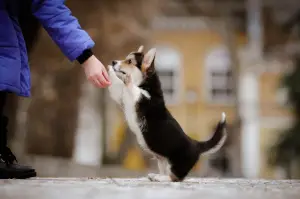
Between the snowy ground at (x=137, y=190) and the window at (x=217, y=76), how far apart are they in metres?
21.3

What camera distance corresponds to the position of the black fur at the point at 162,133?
362cm

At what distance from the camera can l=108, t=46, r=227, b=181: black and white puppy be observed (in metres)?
3.62

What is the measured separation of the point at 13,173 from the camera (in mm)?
3805

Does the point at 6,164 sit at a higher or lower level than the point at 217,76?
higher

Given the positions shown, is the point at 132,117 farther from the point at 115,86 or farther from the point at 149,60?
the point at 149,60

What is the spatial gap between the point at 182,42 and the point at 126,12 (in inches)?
529

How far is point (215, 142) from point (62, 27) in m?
1.04

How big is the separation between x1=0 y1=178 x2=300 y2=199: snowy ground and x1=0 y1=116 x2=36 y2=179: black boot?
235 millimetres

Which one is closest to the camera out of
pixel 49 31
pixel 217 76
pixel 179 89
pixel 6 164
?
pixel 49 31

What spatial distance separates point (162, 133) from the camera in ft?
11.9

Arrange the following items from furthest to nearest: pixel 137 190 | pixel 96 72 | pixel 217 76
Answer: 1. pixel 217 76
2. pixel 96 72
3. pixel 137 190

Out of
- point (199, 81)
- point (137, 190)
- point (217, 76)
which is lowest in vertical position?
point (199, 81)

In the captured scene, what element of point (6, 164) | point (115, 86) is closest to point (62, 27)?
point (115, 86)

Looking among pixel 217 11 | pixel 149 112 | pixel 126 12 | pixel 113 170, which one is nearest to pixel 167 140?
pixel 149 112
